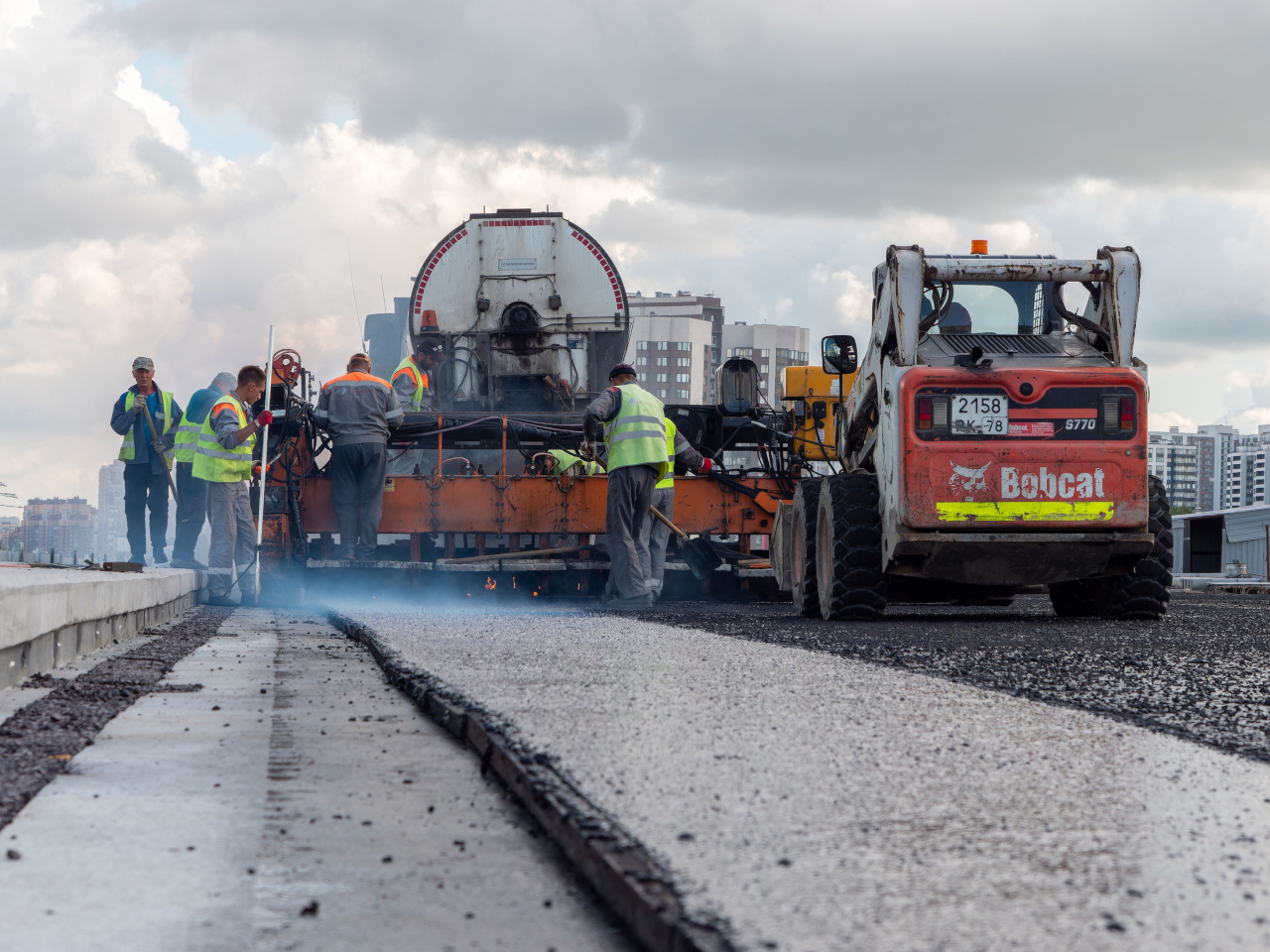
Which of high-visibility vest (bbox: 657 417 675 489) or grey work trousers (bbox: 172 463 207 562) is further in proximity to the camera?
grey work trousers (bbox: 172 463 207 562)

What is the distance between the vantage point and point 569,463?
13.3 meters

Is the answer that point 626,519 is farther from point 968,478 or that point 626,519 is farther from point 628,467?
point 968,478

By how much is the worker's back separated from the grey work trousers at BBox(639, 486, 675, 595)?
2.26m

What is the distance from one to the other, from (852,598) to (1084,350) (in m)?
2.14

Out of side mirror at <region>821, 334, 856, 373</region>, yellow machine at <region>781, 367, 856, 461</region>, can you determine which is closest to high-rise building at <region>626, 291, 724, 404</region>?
yellow machine at <region>781, 367, 856, 461</region>

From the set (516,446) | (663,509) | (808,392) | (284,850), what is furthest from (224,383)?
(284,850)

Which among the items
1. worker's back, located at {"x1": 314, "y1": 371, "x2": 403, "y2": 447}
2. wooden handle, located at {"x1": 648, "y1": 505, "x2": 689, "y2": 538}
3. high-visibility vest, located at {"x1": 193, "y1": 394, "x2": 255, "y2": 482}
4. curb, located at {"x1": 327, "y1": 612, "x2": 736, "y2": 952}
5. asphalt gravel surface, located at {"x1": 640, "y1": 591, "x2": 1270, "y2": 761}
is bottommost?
asphalt gravel surface, located at {"x1": 640, "y1": 591, "x2": 1270, "y2": 761}

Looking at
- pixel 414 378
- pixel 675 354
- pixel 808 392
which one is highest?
pixel 675 354

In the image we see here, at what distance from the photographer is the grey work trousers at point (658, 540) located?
1156cm

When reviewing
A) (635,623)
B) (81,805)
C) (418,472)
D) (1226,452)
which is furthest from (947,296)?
(1226,452)

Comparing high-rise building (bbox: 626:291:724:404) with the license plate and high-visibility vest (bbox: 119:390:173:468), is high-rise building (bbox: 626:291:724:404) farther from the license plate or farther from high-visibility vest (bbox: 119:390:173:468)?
the license plate

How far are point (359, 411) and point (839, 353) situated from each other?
4.18m

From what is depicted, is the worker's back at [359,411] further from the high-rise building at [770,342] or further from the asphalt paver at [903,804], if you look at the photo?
the high-rise building at [770,342]

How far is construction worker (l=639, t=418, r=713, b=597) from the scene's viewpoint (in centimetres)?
1141
